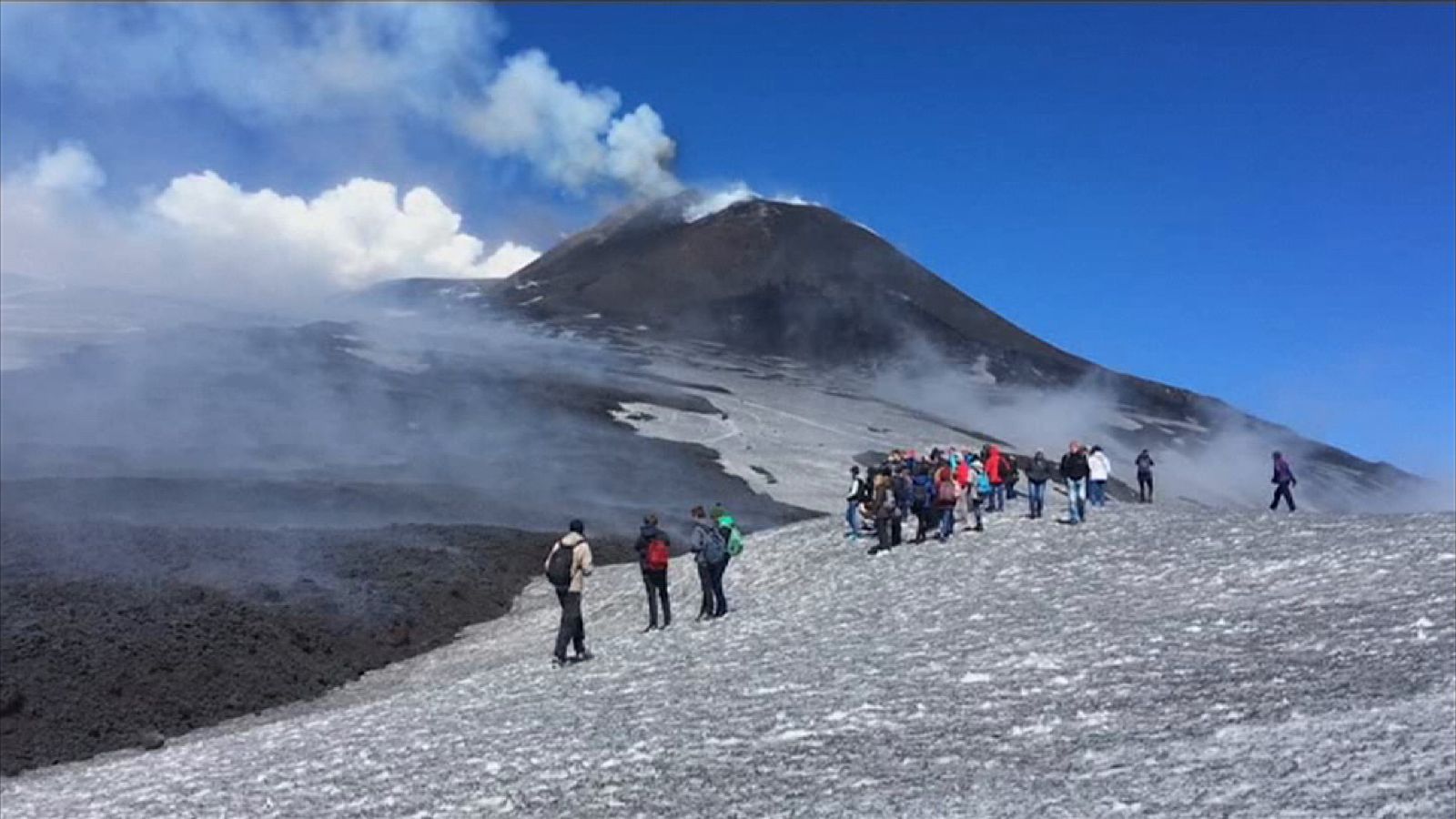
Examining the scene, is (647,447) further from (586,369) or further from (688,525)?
(586,369)

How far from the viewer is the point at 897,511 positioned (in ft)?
103

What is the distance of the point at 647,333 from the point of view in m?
151

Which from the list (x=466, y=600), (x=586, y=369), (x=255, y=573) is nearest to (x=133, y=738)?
(x=255, y=573)

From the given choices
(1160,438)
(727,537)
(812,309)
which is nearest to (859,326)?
(812,309)

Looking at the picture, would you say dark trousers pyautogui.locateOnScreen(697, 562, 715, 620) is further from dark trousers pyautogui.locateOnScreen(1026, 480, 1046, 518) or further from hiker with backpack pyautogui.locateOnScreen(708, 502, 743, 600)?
dark trousers pyautogui.locateOnScreen(1026, 480, 1046, 518)

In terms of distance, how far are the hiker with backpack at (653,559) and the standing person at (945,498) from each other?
710 cm

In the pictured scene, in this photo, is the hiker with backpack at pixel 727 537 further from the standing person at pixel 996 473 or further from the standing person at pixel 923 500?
the standing person at pixel 996 473

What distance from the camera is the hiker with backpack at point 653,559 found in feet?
83.0

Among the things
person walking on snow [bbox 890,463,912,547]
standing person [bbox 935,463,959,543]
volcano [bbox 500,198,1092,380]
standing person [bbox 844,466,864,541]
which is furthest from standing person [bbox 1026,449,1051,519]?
volcano [bbox 500,198,1092,380]

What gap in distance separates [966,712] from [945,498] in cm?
1461

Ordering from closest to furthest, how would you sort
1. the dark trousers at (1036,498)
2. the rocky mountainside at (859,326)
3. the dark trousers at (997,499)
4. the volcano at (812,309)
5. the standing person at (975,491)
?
the standing person at (975,491), the dark trousers at (1036,498), the dark trousers at (997,499), the rocky mountainside at (859,326), the volcano at (812,309)

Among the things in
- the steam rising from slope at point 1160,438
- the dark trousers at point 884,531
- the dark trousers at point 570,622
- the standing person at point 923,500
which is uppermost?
the steam rising from slope at point 1160,438

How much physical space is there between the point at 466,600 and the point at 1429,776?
1189 inches

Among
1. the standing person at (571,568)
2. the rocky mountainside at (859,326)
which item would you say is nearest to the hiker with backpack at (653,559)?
the standing person at (571,568)
